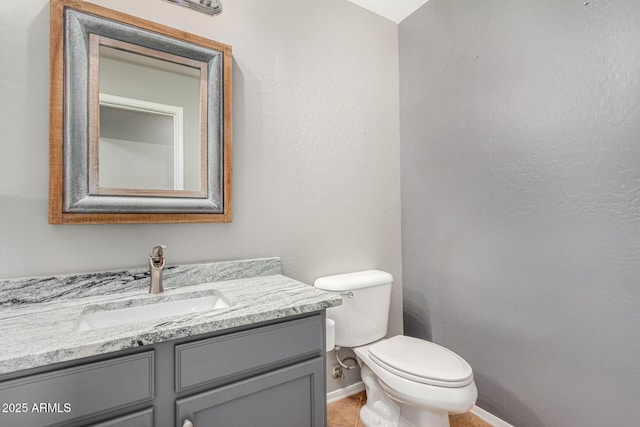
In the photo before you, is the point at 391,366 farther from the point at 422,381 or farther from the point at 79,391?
the point at 79,391

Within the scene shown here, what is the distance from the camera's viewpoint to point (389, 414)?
142 centimetres

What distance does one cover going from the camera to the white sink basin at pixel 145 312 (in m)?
0.99

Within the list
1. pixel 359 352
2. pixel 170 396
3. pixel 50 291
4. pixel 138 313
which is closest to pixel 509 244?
pixel 359 352

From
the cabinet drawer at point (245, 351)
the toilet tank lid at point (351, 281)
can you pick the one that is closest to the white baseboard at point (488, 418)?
the toilet tank lid at point (351, 281)

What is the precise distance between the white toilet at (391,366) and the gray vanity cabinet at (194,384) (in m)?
0.39

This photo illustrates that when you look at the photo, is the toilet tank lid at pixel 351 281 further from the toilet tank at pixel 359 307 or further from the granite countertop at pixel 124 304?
the granite countertop at pixel 124 304

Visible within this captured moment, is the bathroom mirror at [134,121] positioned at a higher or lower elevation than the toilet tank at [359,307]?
higher

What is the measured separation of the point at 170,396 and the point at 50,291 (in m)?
0.61

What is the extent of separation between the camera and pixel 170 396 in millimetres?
797

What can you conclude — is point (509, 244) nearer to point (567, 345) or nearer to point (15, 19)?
point (567, 345)

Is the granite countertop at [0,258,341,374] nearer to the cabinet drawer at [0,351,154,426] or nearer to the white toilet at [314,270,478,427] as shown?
the cabinet drawer at [0,351,154,426]

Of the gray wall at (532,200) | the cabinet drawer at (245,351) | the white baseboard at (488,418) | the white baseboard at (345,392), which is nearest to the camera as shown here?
the cabinet drawer at (245,351)

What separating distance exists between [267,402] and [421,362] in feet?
2.25

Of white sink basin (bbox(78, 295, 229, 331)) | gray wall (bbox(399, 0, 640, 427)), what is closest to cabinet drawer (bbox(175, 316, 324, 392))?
white sink basin (bbox(78, 295, 229, 331))
